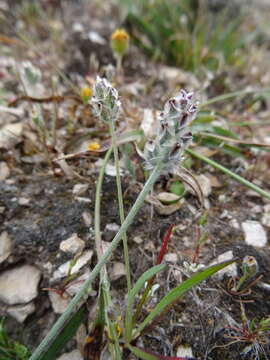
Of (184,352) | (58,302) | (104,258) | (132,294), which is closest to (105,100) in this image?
(104,258)

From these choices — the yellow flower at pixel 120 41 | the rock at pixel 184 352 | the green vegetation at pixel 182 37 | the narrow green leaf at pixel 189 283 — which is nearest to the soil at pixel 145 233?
the rock at pixel 184 352

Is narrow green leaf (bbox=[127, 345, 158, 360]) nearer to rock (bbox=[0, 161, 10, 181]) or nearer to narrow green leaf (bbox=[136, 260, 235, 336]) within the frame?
narrow green leaf (bbox=[136, 260, 235, 336])

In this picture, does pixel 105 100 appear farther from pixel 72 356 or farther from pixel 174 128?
pixel 72 356

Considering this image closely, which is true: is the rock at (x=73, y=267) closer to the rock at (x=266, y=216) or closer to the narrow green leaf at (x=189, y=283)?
the narrow green leaf at (x=189, y=283)

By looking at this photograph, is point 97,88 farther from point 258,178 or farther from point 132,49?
point 132,49

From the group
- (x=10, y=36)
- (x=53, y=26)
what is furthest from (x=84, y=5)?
(x=10, y=36)

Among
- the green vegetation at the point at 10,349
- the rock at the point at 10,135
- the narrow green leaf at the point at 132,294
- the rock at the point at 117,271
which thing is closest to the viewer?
the narrow green leaf at the point at 132,294
